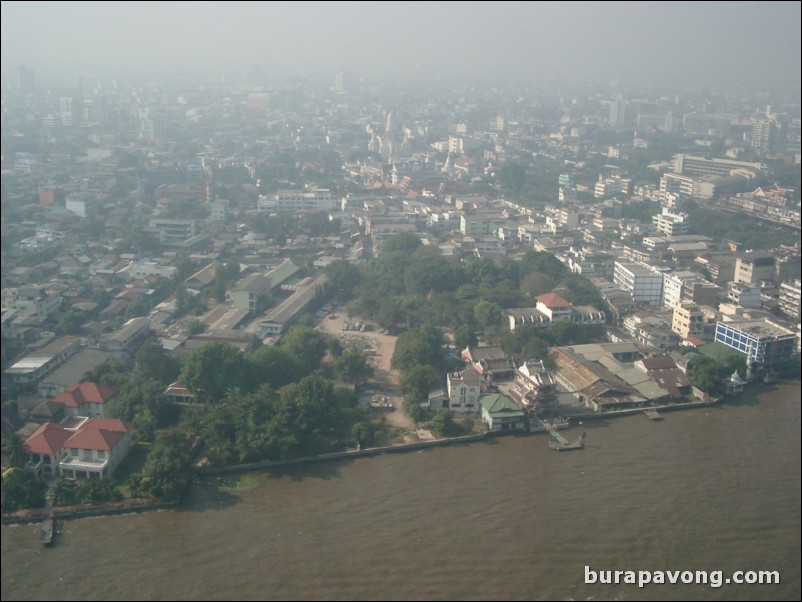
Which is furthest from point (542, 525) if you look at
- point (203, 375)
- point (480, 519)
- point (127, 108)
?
point (127, 108)

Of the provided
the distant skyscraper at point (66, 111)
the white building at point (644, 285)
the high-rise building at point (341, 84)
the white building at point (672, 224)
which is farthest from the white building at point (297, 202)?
the high-rise building at point (341, 84)

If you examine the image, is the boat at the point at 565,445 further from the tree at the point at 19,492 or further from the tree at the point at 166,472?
the tree at the point at 19,492

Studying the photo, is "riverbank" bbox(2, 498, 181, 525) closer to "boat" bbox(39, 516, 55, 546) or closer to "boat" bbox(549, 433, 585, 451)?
"boat" bbox(39, 516, 55, 546)

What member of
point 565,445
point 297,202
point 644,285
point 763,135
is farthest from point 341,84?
point 565,445

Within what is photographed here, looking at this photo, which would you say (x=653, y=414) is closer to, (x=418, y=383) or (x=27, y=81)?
(x=418, y=383)

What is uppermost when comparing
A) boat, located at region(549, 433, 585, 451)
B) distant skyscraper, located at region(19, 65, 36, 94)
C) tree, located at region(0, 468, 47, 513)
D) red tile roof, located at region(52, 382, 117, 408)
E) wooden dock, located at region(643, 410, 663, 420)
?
distant skyscraper, located at region(19, 65, 36, 94)

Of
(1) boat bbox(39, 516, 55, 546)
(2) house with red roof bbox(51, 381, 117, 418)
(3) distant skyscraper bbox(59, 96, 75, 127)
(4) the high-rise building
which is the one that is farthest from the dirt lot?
(4) the high-rise building

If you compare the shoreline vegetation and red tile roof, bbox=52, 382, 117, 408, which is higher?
red tile roof, bbox=52, 382, 117, 408
